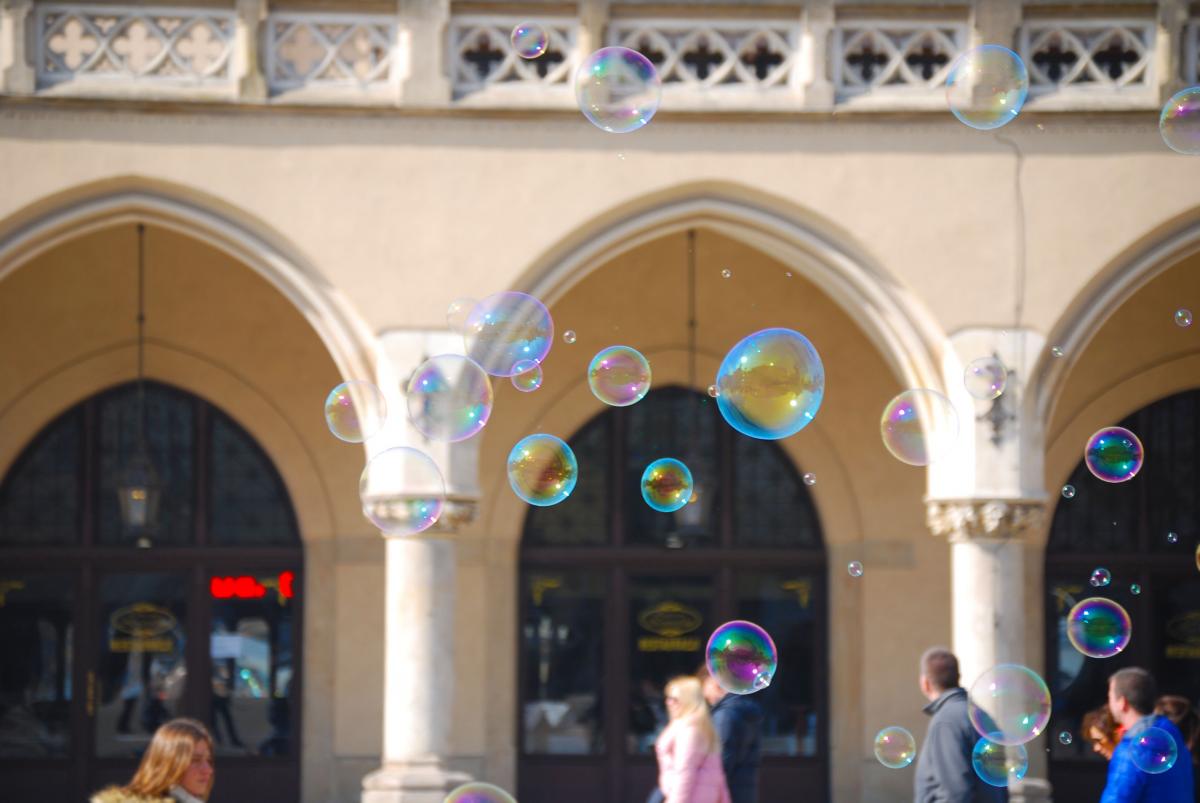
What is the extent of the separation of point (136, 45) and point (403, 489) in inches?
125

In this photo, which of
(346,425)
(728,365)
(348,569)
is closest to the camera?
(728,365)

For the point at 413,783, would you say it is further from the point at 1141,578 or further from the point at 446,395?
the point at 1141,578

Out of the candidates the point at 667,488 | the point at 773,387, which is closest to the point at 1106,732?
the point at 773,387

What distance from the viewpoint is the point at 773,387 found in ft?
31.4

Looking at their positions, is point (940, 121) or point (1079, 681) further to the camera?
point (1079, 681)

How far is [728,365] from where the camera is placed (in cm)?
973

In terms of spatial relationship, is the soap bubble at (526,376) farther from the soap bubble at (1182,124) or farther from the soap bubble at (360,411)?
the soap bubble at (1182,124)

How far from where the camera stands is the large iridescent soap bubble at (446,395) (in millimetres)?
11531

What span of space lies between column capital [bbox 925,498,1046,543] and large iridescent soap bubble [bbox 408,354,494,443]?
2.97 meters

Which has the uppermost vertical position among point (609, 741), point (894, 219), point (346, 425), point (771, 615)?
point (894, 219)

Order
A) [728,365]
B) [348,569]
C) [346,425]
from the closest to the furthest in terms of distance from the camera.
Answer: [728,365] < [346,425] < [348,569]

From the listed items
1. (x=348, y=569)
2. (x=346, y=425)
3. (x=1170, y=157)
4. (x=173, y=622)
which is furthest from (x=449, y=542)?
(x=1170, y=157)

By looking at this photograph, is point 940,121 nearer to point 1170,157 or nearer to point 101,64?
point 1170,157

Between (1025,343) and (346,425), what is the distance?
4.19 meters
